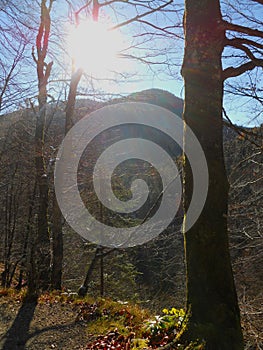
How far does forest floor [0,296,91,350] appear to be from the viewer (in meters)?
3.62

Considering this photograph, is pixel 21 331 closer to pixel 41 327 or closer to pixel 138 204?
pixel 41 327

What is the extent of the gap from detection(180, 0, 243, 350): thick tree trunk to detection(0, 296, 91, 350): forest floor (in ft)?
5.26

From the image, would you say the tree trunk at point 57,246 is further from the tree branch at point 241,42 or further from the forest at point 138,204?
the tree branch at point 241,42

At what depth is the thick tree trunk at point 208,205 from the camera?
102 inches

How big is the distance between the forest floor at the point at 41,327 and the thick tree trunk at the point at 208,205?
160 centimetres

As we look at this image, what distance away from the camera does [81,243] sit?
11.8m

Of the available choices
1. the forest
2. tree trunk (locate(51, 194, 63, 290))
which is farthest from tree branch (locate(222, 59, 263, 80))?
tree trunk (locate(51, 194, 63, 290))

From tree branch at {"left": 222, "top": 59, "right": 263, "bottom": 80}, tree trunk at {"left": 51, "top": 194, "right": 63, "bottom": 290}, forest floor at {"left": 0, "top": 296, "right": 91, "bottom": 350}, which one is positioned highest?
tree branch at {"left": 222, "top": 59, "right": 263, "bottom": 80}

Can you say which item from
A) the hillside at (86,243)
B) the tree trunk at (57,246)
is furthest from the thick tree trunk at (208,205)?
the tree trunk at (57,246)

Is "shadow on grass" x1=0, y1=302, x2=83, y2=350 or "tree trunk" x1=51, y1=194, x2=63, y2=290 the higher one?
"tree trunk" x1=51, y1=194, x2=63, y2=290

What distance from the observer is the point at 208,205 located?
8.87ft

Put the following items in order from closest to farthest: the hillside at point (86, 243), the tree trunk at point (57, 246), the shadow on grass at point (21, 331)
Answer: the shadow on grass at point (21, 331), the tree trunk at point (57, 246), the hillside at point (86, 243)

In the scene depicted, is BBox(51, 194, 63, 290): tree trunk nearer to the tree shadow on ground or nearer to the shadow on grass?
the tree shadow on ground

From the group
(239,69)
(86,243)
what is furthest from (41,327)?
(86,243)
